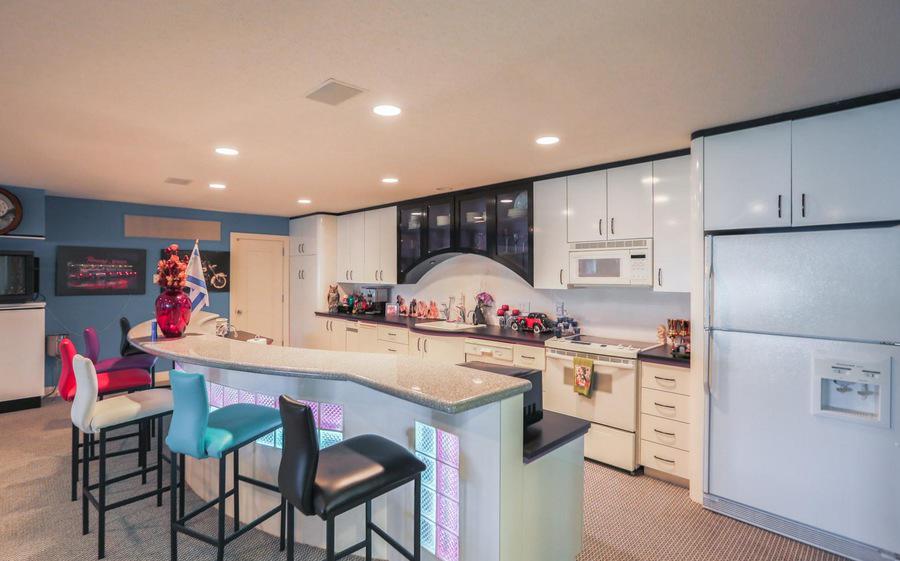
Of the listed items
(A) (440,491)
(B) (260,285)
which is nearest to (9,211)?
(B) (260,285)

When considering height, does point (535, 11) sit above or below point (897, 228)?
above

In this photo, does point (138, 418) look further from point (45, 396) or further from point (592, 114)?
point (45, 396)

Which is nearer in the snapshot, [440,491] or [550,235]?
[440,491]

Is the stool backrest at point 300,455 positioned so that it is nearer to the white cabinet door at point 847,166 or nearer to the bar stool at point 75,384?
the bar stool at point 75,384

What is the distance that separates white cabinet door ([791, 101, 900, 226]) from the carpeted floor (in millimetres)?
1799

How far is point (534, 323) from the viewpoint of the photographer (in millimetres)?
4391

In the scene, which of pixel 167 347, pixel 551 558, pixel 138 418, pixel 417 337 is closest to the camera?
pixel 551 558

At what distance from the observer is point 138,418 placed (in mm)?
2469

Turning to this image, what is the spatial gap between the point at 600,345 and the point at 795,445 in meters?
1.32

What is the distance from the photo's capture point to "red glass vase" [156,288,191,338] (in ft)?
9.68

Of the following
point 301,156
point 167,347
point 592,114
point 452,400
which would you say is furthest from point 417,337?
point 452,400

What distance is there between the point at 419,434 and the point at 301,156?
2.43 meters

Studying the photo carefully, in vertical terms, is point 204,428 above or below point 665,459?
above

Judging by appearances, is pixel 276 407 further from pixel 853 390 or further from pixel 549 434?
pixel 853 390
